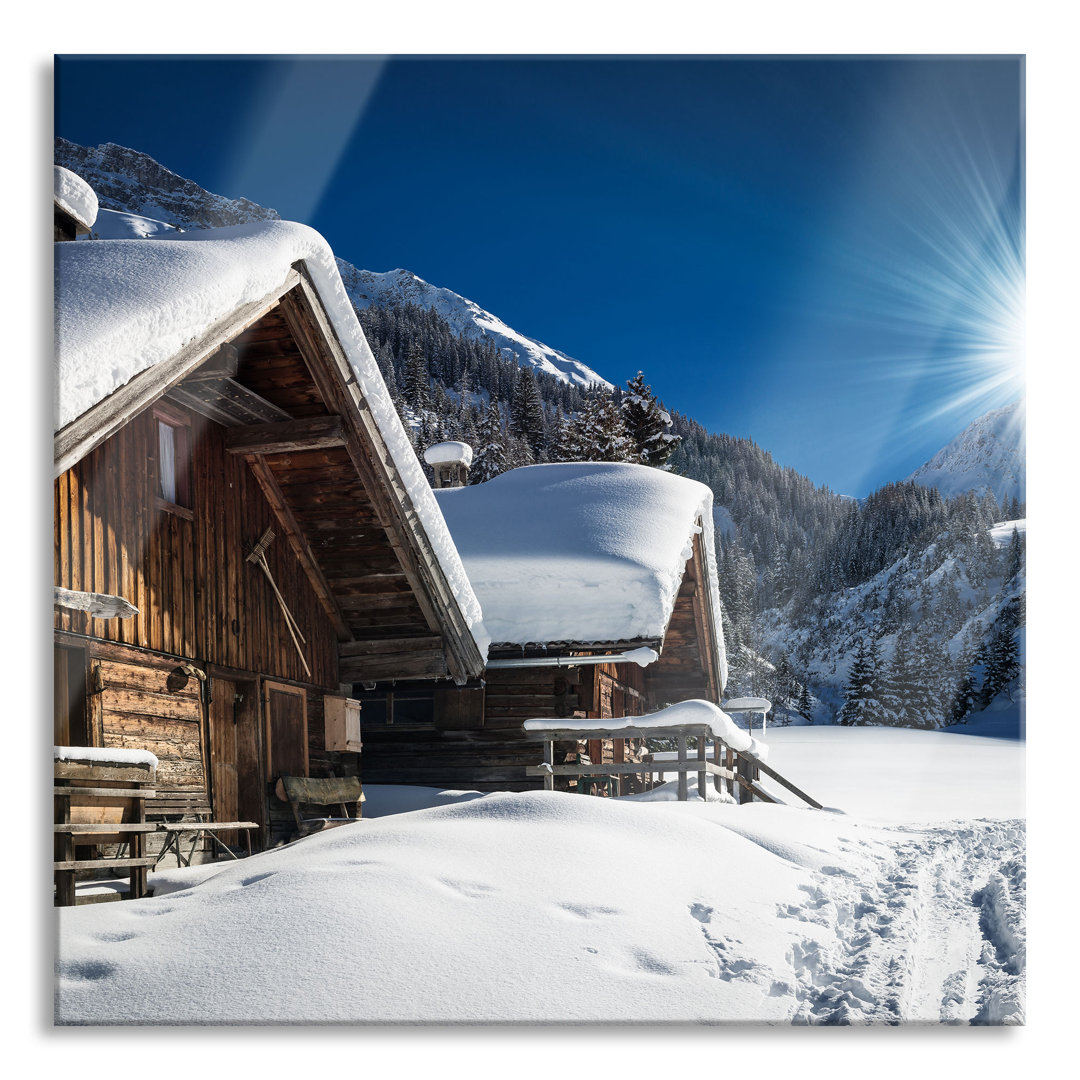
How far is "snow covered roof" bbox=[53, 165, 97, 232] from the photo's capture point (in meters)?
5.74

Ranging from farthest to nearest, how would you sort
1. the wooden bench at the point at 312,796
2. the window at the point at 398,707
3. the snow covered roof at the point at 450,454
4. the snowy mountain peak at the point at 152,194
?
the snow covered roof at the point at 450,454
the window at the point at 398,707
the wooden bench at the point at 312,796
the snowy mountain peak at the point at 152,194

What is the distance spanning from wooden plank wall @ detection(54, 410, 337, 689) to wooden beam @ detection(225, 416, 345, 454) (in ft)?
1.02

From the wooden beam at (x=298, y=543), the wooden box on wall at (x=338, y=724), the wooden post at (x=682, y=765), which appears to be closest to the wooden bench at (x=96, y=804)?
the wooden beam at (x=298, y=543)

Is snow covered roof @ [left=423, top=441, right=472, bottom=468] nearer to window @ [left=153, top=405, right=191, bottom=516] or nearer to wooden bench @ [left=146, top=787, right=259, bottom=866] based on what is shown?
window @ [left=153, top=405, right=191, bottom=516]

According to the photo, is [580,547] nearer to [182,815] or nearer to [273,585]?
[273,585]

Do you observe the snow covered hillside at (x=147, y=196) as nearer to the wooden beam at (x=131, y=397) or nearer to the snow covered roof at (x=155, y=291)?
the snow covered roof at (x=155, y=291)

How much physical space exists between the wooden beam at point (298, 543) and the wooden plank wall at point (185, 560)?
82 mm

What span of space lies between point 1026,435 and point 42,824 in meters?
5.69

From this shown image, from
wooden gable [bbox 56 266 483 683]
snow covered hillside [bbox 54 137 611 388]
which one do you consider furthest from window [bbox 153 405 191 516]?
snow covered hillside [bbox 54 137 611 388]

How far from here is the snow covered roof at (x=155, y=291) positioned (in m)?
4.58

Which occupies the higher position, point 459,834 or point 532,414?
point 532,414

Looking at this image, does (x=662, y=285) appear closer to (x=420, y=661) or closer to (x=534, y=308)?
(x=534, y=308)

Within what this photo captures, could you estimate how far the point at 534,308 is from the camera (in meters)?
7.37

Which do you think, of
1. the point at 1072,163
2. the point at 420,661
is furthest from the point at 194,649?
the point at 1072,163
